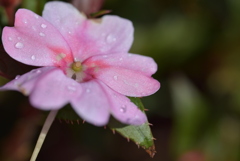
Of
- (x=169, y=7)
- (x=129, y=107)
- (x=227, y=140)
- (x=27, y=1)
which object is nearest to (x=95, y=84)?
(x=129, y=107)

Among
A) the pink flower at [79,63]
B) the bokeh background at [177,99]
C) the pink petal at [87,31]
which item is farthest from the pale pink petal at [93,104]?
the bokeh background at [177,99]

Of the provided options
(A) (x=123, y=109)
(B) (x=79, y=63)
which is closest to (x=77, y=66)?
(B) (x=79, y=63)

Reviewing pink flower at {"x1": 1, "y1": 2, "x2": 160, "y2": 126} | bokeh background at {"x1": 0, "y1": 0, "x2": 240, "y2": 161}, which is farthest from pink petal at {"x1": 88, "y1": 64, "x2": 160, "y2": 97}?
bokeh background at {"x1": 0, "y1": 0, "x2": 240, "y2": 161}

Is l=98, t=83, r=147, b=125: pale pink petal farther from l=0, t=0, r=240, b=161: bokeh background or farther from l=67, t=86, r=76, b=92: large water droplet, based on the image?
l=0, t=0, r=240, b=161: bokeh background

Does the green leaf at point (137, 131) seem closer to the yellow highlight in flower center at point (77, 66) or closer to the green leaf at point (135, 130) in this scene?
the green leaf at point (135, 130)

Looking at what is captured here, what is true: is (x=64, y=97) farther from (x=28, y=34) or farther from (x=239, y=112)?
(x=239, y=112)

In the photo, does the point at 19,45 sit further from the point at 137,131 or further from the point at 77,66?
the point at 137,131
